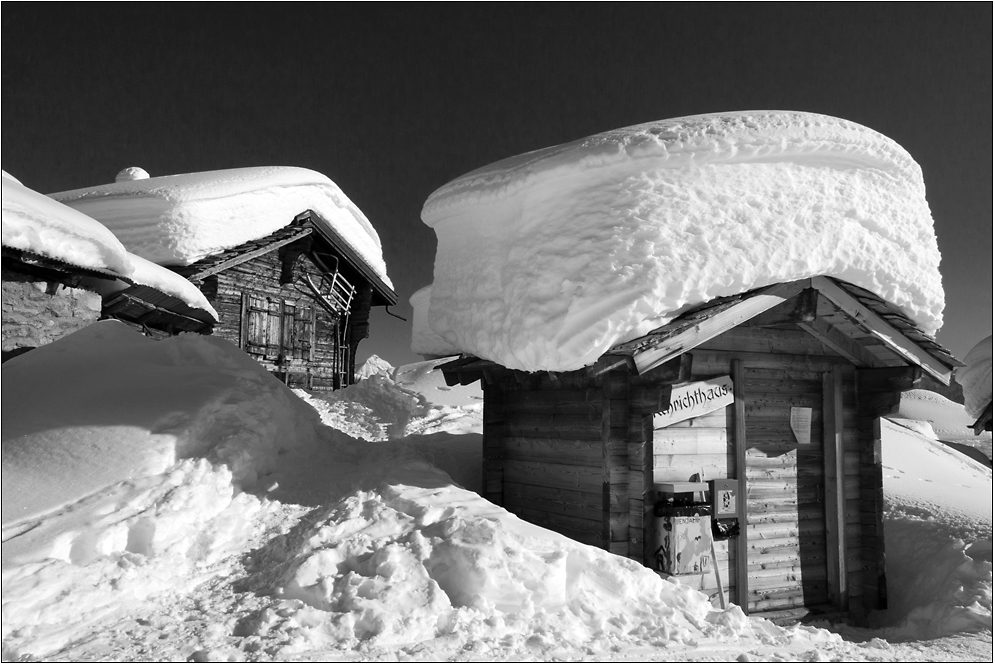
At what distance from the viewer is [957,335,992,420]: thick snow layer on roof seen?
16.9ft

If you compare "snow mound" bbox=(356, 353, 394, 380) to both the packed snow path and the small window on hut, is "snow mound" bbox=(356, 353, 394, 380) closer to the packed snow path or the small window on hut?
the small window on hut

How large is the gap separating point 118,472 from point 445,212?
4268 mm

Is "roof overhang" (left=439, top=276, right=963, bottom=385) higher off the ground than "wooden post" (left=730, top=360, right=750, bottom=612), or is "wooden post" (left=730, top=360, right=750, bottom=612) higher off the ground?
"roof overhang" (left=439, top=276, right=963, bottom=385)

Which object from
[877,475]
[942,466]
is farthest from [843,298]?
[942,466]

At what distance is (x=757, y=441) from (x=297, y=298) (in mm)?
13124

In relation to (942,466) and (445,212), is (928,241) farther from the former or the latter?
(942,466)

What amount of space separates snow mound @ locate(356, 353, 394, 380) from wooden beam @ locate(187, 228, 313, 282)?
17.1 metres

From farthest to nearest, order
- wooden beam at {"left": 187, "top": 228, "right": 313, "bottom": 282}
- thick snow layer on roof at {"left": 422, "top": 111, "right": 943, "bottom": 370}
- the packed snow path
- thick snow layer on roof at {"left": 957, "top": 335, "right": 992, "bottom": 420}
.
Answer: wooden beam at {"left": 187, "top": 228, "right": 313, "bottom": 282}, thick snow layer on roof at {"left": 422, "top": 111, "right": 943, "bottom": 370}, thick snow layer on roof at {"left": 957, "top": 335, "right": 992, "bottom": 420}, the packed snow path

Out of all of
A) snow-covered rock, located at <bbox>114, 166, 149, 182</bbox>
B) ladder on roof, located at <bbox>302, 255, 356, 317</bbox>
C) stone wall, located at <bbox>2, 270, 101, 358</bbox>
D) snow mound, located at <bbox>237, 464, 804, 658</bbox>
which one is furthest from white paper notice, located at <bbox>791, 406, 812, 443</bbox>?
snow-covered rock, located at <bbox>114, 166, 149, 182</bbox>

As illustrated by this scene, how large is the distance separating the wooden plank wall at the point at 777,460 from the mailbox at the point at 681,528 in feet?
0.87

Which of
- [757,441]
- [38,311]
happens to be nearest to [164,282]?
[38,311]

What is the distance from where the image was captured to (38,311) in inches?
312

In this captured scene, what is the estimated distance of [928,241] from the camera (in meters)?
7.38

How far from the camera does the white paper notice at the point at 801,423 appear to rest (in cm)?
738
